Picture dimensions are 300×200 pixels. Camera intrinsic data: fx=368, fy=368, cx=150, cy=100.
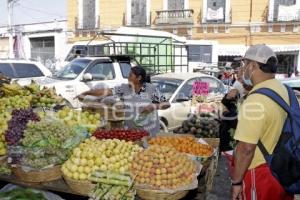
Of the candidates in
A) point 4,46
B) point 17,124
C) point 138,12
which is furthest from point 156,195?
point 4,46

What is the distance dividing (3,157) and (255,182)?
2.46 metres

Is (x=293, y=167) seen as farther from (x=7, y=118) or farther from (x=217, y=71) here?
(x=217, y=71)

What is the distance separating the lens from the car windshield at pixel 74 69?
10058mm

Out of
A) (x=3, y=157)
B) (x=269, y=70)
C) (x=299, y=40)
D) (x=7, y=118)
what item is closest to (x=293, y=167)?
(x=269, y=70)

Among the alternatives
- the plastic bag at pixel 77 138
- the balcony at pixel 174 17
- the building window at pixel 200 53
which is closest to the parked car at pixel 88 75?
the plastic bag at pixel 77 138

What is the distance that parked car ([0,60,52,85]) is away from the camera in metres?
10.3

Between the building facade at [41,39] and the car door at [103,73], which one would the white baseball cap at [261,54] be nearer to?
the car door at [103,73]

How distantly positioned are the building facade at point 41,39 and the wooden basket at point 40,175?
2443 cm

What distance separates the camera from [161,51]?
15531 millimetres

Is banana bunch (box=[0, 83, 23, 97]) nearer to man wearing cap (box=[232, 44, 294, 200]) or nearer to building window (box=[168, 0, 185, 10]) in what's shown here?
man wearing cap (box=[232, 44, 294, 200])

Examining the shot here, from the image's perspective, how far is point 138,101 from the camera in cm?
495

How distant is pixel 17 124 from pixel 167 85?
18.0 feet

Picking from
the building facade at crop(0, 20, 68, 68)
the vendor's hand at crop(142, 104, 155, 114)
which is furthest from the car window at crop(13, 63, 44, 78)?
the building facade at crop(0, 20, 68, 68)

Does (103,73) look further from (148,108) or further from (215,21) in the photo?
(215,21)
